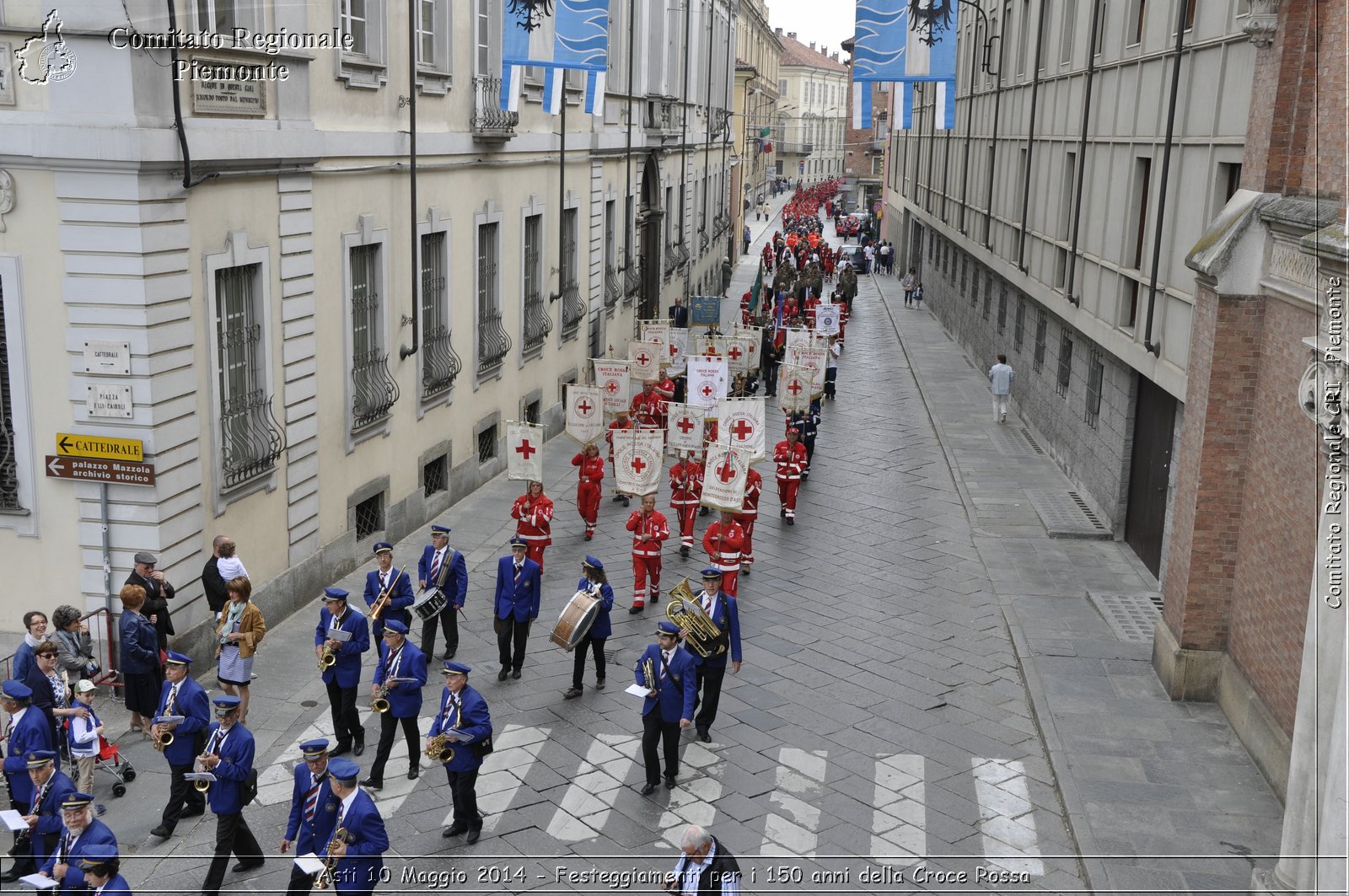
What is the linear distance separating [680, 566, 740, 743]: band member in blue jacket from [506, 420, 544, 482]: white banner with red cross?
5.05 meters

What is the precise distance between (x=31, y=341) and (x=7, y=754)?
13.7ft

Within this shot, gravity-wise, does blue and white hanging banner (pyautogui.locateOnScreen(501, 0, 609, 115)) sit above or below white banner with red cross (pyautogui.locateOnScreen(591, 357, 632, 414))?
above

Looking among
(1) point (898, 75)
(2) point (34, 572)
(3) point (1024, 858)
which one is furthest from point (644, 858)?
(1) point (898, 75)

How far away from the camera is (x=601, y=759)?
426 inches

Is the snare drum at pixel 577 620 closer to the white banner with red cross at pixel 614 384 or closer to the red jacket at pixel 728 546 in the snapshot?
the red jacket at pixel 728 546

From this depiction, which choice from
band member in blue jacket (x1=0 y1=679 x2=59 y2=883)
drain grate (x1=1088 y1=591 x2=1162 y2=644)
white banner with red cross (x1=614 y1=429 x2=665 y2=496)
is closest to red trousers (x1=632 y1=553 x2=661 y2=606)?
white banner with red cross (x1=614 y1=429 x2=665 y2=496)

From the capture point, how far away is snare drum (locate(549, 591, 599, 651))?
11.6m

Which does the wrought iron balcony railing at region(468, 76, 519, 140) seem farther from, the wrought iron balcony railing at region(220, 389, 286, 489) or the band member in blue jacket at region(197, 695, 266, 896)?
the band member in blue jacket at region(197, 695, 266, 896)

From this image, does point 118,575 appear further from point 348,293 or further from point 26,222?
point 348,293

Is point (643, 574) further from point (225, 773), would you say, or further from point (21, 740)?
point (21, 740)

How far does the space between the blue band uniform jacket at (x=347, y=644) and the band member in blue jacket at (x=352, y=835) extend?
9.10 ft

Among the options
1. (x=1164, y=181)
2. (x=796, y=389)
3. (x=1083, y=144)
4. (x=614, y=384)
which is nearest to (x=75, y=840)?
(x=1164, y=181)

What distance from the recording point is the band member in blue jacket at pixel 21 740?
8727 mm

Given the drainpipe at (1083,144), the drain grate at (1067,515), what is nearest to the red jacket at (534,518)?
the drain grate at (1067,515)
